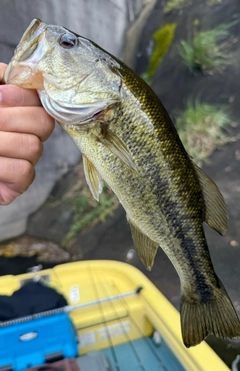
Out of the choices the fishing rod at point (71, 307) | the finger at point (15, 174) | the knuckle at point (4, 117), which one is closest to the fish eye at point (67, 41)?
the knuckle at point (4, 117)

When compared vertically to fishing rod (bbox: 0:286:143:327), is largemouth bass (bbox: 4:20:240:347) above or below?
above

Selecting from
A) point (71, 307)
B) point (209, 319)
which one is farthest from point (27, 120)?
point (71, 307)

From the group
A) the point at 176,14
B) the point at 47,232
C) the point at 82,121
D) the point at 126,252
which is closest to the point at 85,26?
the point at 176,14

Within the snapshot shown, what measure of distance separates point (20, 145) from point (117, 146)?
0.40 m

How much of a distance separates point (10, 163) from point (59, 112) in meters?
0.29

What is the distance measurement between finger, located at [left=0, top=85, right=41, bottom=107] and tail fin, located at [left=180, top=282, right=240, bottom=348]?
3.94 feet

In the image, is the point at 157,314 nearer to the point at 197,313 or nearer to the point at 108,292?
the point at 108,292

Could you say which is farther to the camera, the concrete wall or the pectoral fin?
the concrete wall

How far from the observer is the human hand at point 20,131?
133 cm

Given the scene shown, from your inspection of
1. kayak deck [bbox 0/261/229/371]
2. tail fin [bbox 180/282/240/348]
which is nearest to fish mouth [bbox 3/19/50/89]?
tail fin [bbox 180/282/240/348]

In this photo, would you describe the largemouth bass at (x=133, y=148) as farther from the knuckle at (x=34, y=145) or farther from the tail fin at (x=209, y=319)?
the knuckle at (x=34, y=145)

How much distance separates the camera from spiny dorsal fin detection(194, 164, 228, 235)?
1.55 metres

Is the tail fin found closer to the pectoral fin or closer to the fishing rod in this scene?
the pectoral fin

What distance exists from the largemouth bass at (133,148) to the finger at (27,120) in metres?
0.05
